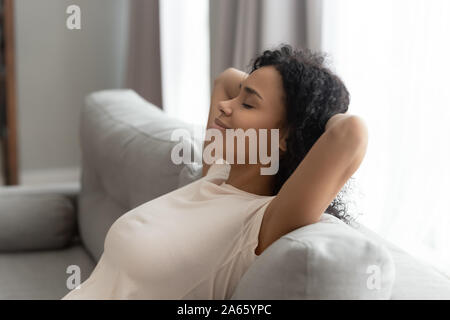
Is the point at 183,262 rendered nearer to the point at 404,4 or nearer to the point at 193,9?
the point at 404,4

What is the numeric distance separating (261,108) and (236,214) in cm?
19

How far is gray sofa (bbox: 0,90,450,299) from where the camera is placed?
187cm

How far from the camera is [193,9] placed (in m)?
3.34

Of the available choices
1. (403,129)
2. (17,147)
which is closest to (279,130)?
(403,129)

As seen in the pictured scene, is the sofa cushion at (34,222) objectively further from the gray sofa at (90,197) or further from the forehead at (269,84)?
the forehead at (269,84)

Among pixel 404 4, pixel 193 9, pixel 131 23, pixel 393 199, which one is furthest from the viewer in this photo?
pixel 131 23

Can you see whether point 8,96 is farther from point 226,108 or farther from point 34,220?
point 226,108

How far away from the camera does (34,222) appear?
2209 mm

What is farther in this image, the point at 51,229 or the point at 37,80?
the point at 37,80

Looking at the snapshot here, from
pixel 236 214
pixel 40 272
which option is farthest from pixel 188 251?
pixel 40 272

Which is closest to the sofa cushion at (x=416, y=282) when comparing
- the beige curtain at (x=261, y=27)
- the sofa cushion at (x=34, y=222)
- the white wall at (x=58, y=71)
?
the beige curtain at (x=261, y=27)

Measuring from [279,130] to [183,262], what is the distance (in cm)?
28

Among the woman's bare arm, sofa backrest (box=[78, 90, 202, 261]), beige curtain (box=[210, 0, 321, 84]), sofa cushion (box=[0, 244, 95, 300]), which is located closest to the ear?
the woman's bare arm

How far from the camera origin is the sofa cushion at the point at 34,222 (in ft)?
7.18
